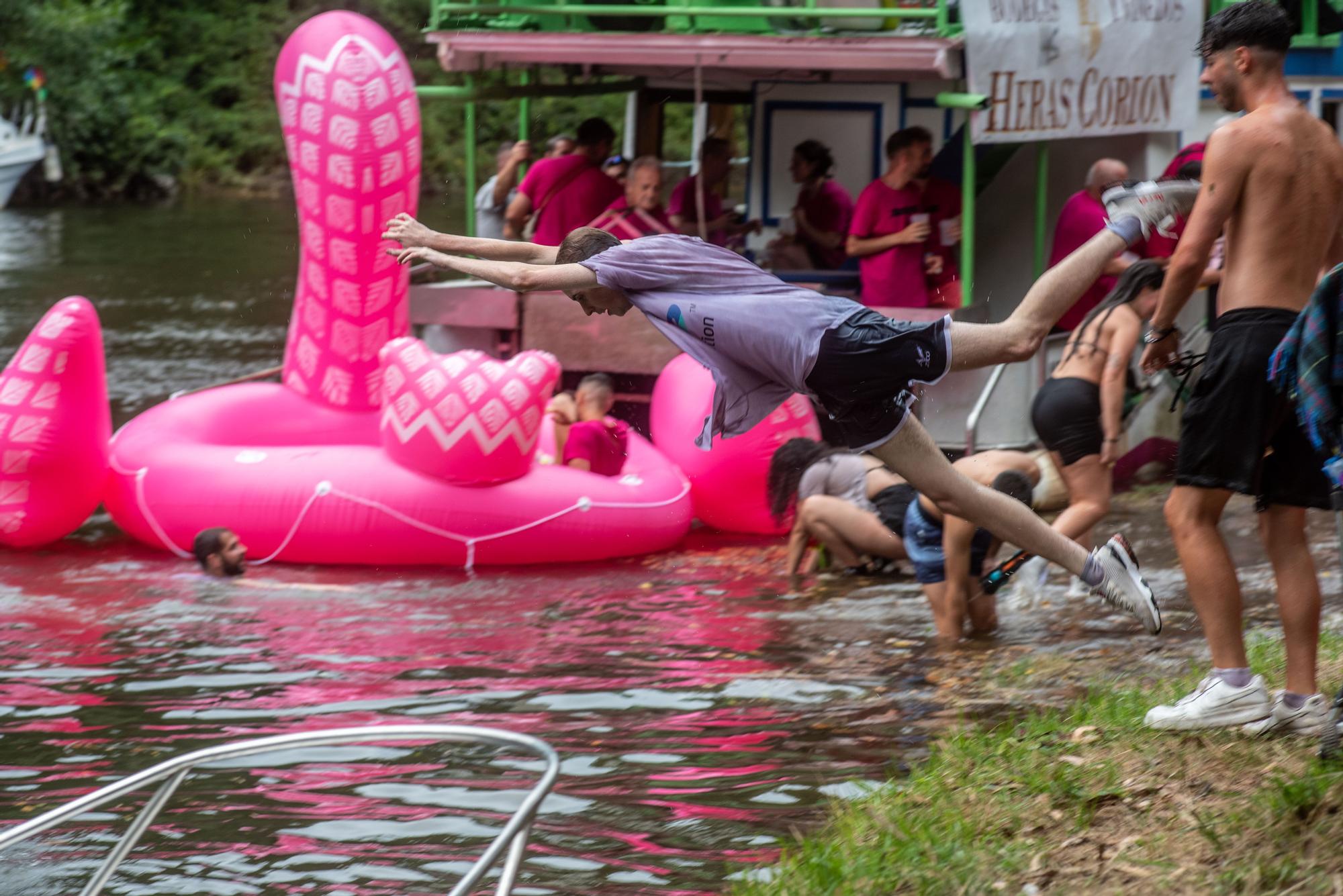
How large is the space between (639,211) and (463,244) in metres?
5.49

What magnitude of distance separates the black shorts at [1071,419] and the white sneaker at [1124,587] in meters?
2.27

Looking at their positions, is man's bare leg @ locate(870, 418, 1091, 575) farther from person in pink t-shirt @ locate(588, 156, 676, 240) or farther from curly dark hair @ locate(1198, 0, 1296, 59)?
person in pink t-shirt @ locate(588, 156, 676, 240)

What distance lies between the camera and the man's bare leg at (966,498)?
539 cm

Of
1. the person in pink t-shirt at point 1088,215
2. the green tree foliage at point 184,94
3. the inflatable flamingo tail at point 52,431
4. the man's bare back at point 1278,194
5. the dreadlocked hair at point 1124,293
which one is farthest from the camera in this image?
the green tree foliage at point 184,94

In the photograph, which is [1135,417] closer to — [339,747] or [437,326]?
[437,326]

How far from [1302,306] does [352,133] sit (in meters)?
6.56

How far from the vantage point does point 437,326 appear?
1148 centimetres

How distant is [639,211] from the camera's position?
10.9 metres

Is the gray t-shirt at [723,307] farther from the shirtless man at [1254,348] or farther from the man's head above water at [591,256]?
the shirtless man at [1254,348]

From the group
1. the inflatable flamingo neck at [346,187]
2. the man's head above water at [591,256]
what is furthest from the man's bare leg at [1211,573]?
the inflatable flamingo neck at [346,187]

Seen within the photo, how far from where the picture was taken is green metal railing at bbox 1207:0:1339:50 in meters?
12.3

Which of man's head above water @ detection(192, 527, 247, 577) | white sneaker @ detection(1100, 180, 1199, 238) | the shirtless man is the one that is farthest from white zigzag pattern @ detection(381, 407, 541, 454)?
the shirtless man

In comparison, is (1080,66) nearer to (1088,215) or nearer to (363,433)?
(1088,215)

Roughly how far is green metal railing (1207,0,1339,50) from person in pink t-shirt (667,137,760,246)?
4.03m
